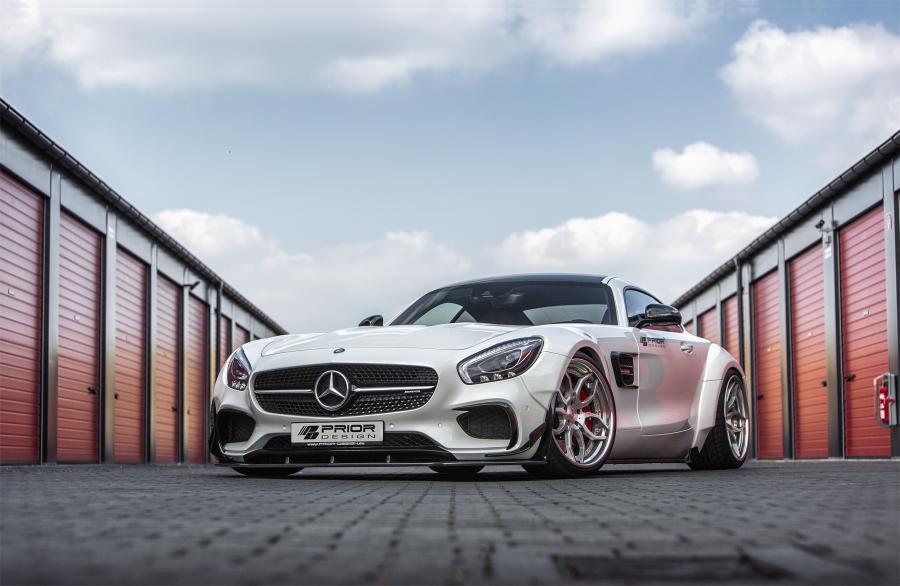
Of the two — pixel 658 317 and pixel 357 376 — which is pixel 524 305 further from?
pixel 357 376

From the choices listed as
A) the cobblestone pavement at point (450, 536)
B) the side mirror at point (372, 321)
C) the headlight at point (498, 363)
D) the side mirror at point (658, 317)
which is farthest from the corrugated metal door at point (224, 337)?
the cobblestone pavement at point (450, 536)

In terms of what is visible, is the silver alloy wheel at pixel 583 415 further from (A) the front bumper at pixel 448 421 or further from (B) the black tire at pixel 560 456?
(A) the front bumper at pixel 448 421

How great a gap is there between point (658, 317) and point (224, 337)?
2492 cm

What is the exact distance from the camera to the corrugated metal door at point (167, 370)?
2380 centimetres

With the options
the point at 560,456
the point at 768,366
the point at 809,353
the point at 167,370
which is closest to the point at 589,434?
the point at 560,456

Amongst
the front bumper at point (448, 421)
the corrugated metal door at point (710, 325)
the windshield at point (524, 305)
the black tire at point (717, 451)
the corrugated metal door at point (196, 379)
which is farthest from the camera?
the corrugated metal door at point (710, 325)

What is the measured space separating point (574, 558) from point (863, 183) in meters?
16.8

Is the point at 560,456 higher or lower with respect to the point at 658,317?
lower

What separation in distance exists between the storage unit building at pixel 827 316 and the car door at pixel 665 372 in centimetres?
938

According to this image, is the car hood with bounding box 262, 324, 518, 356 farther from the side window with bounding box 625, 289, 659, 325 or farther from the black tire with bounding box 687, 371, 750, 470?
the black tire with bounding box 687, 371, 750, 470

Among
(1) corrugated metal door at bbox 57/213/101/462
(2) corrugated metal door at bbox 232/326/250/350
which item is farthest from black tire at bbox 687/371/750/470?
(2) corrugated metal door at bbox 232/326/250/350

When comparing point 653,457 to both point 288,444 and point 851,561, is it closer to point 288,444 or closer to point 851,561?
point 288,444

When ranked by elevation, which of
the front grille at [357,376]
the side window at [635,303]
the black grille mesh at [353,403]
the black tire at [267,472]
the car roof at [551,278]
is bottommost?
A: the black tire at [267,472]

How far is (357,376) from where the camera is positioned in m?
6.82
